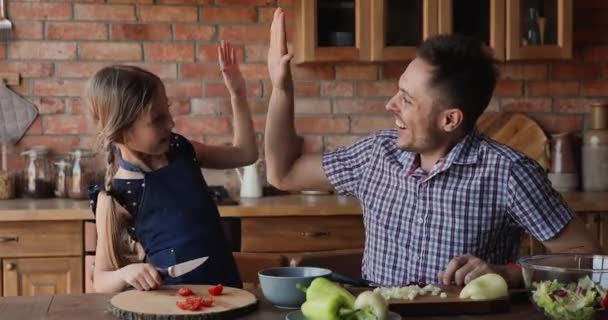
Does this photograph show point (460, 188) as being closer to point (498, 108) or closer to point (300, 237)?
point (300, 237)

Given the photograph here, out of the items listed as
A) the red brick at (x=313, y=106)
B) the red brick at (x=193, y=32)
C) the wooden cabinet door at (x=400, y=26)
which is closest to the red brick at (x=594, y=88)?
the wooden cabinet door at (x=400, y=26)

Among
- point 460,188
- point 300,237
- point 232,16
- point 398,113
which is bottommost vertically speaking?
point 300,237

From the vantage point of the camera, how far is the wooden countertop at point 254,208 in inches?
135

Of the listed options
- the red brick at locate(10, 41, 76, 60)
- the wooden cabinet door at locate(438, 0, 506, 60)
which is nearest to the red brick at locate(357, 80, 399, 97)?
the wooden cabinet door at locate(438, 0, 506, 60)

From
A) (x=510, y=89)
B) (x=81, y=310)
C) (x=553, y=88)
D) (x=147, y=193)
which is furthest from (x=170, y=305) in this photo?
(x=553, y=88)

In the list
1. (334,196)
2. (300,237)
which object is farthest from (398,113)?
(334,196)

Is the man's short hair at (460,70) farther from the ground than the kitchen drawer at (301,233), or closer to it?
farther from the ground

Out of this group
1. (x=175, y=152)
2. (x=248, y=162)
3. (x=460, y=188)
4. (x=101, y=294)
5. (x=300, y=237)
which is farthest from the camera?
(x=300, y=237)

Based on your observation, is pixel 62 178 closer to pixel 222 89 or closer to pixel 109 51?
pixel 109 51

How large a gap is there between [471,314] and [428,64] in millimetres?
743

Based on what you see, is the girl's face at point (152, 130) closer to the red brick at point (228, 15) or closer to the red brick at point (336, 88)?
the red brick at point (228, 15)

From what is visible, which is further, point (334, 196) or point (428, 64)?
point (334, 196)

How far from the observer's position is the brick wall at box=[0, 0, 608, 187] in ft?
13.1

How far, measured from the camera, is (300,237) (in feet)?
11.8
